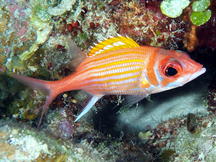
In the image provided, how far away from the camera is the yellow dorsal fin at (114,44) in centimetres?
261

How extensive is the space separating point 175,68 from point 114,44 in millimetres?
1102

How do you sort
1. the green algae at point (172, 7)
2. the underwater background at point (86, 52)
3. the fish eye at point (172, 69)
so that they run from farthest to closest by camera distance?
the green algae at point (172, 7)
the underwater background at point (86, 52)
the fish eye at point (172, 69)

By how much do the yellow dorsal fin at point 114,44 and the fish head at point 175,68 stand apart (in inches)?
20.9

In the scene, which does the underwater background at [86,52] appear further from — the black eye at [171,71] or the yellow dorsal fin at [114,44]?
the black eye at [171,71]

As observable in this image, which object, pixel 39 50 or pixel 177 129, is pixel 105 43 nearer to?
pixel 39 50

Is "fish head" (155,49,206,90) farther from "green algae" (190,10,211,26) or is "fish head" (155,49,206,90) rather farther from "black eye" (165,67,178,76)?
"green algae" (190,10,211,26)

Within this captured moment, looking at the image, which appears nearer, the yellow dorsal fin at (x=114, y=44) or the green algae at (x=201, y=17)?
the yellow dorsal fin at (x=114, y=44)

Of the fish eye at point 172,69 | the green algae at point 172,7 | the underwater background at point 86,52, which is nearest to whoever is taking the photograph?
the fish eye at point 172,69

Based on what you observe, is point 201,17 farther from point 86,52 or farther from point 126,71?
point 86,52

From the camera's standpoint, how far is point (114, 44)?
8.77 ft

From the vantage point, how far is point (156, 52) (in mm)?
2471

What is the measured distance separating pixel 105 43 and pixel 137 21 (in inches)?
36.9

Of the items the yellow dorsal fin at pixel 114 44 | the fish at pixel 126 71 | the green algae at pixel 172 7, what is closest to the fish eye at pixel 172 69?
the fish at pixel 126 71

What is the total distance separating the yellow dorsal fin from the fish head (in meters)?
0.53
